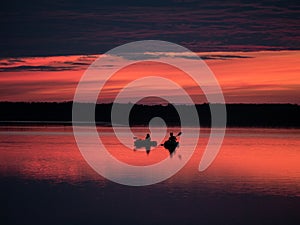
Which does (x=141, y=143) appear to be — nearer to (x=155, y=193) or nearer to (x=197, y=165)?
(x=197, y=165)

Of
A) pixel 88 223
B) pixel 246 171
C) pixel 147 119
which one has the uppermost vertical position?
pixel 147 119

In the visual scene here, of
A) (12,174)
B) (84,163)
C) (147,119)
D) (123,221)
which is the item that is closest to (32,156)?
(84,163)

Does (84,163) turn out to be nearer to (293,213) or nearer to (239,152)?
(239,152)

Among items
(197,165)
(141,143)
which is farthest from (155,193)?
(141,143)

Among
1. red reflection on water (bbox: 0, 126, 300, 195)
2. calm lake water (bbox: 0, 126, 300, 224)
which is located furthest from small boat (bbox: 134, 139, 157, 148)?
calm lake water (bbox: 0, 126, 300, 224)

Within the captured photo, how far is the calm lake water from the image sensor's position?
1827 cm

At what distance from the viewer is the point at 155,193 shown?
2223cm

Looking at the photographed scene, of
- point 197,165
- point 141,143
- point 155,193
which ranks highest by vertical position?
point 141,143

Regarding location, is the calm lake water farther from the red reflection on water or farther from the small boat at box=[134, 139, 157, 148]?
the small boat at box=[134, 139, 157, 148]

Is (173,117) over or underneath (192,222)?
over

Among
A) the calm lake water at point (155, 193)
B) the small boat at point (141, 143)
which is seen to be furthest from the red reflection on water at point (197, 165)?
the small boat at point (141, 143)

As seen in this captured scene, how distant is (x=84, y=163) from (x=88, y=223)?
1412 centimetres

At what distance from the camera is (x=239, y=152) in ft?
124

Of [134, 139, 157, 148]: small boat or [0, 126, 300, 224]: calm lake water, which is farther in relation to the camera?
[134, 139, 157, 148]: small boat
